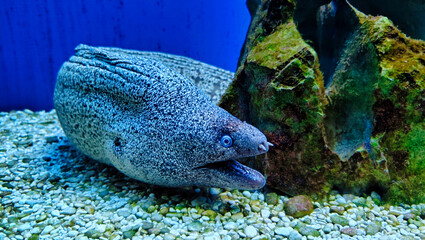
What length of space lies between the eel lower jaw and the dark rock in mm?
294

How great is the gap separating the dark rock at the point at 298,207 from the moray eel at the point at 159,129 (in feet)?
1.08

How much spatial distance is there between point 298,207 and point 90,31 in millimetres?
4344

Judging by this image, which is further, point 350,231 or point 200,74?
point 200,74

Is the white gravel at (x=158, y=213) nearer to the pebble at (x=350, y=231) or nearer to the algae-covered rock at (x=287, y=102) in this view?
the pebble at (x=350, y=231)

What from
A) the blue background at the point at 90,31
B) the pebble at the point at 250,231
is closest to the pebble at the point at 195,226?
the pebble at the point at 250,231

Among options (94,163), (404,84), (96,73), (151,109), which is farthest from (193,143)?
(404,84)

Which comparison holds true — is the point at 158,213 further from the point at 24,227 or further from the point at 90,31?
the point at 90,31

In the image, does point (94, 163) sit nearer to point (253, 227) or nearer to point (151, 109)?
point (151, 109)

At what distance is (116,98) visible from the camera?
10.0 feet

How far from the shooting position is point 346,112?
311 cm

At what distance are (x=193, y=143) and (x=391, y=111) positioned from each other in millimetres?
1728

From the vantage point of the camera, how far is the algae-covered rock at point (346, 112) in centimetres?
270

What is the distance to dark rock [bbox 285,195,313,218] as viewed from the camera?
267 centimetres

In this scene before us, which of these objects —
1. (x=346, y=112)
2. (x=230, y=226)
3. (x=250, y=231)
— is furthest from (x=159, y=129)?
(x=346, y=112)
